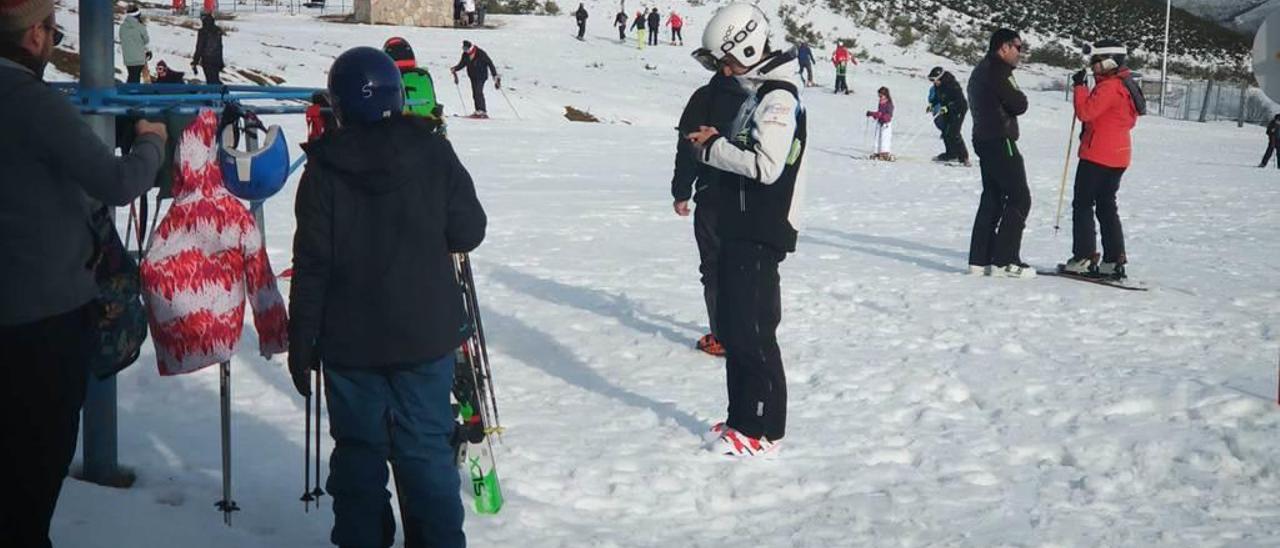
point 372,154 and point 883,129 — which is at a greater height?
point 372,154

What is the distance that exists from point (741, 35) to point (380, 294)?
2266mm

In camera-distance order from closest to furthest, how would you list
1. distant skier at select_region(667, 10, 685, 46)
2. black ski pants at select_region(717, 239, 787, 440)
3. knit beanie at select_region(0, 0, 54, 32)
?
knit beanie at select_region(0, 0, 54, 32), black ski pants at select_region(717, 239, 787, 440), distant skier at select_region(667, 10, 685, 46)

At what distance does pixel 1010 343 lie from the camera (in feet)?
25.7

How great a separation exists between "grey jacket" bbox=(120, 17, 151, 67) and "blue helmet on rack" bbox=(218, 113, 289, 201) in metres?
19.4

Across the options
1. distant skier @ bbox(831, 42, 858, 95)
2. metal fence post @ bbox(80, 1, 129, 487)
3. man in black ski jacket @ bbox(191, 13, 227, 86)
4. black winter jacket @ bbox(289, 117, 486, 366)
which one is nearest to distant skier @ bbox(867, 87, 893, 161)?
man in black ski jacket @ bbox(191, 13, 227, 86)

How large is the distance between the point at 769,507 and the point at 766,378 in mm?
672

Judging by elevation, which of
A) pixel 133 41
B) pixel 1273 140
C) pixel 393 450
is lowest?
pixel 393 450

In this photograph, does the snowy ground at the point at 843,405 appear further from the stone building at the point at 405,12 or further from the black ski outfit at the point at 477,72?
the stone building at the point at 405,12

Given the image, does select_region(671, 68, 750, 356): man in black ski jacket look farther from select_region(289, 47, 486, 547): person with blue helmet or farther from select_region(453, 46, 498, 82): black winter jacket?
select_region(453, 46, 498, 82): black winter jacket

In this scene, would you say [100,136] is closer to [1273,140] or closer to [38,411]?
[38,411]

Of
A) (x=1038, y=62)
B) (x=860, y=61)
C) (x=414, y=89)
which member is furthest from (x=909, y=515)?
(x=1038, y=62)

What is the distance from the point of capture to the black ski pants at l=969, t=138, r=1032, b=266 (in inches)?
374

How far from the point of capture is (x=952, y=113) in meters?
21.1

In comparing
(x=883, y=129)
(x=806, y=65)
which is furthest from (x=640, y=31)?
(x=883, y=129)
